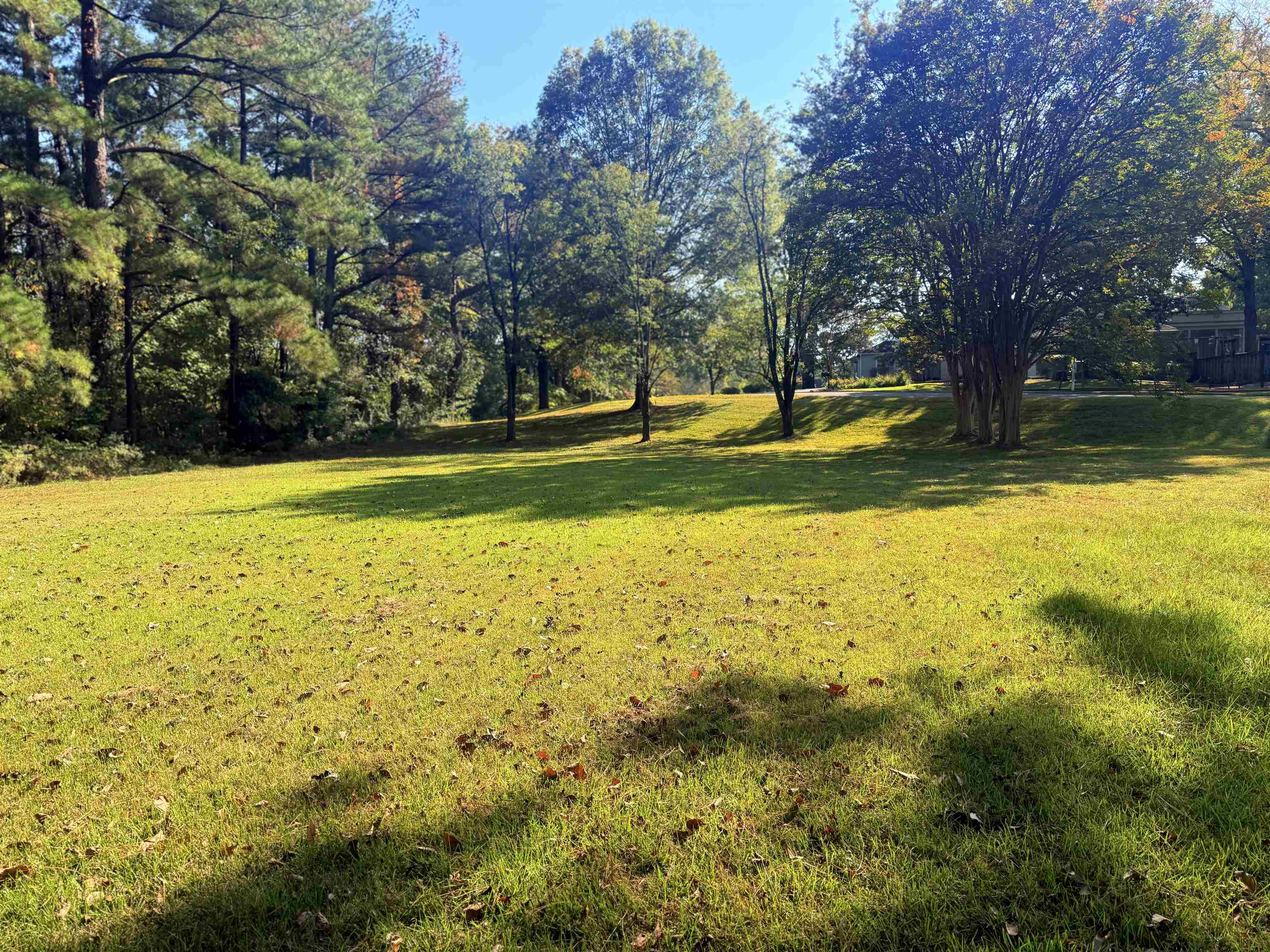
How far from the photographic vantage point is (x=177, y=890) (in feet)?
8.16

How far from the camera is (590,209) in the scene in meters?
26.8

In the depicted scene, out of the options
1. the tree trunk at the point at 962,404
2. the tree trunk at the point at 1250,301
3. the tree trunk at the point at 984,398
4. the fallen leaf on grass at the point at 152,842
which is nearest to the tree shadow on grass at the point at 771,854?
the fallen leaf on grass at the point at 152,842

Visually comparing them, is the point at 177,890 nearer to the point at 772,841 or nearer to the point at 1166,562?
the point at 772,841

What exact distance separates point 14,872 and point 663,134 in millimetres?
33215

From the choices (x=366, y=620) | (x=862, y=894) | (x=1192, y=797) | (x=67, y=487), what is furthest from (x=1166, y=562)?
(x=67, y=487)

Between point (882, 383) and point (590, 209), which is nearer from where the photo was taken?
point (590, 209)

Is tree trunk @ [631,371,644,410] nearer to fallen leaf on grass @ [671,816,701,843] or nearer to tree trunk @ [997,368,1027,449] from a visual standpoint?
tree trunk @ [997,368,1027,449]

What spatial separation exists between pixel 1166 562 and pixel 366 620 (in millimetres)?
7304

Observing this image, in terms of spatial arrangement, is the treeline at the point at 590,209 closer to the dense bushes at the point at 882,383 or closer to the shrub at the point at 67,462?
the shrub at the point at 67,462

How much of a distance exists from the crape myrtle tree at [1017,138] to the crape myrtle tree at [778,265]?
4.02 meters

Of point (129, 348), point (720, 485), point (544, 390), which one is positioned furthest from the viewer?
point (544, 390)

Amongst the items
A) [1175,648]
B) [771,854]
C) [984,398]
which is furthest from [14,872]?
[984,398]

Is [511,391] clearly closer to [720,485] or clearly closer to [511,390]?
[511,390]

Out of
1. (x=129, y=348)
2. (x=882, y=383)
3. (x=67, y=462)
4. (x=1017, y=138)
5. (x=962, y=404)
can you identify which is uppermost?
(x=1017, y=138)
